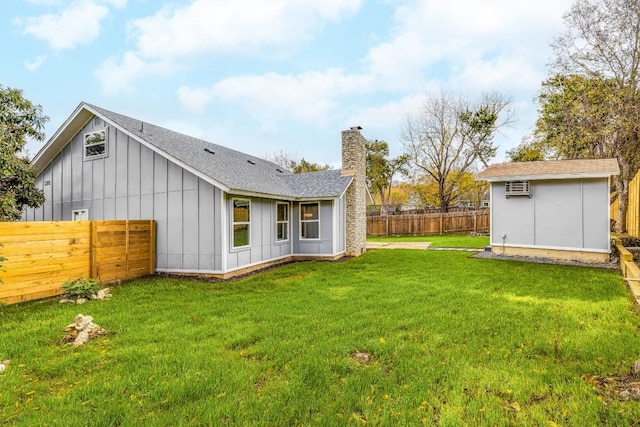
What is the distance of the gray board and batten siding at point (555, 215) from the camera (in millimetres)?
9883

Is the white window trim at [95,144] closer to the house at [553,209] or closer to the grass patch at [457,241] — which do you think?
the house at [553,209]

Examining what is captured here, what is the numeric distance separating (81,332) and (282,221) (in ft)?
25.7

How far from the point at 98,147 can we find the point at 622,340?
13.0 m

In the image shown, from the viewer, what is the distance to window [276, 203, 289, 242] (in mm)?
11512

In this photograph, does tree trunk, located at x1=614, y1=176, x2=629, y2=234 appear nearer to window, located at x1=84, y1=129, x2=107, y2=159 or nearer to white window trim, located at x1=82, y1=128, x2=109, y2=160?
white window trim, located at x1=82, y1=128, x2=109, y2=160

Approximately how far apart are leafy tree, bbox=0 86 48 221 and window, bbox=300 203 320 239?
27.5 ft

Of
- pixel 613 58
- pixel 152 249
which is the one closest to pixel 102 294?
pixel 152 249

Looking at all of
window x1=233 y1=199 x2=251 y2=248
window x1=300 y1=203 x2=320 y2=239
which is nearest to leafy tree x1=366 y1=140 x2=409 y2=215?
window x1=300 y1=203 x2=320 y2=239

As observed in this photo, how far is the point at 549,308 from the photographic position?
217 inches

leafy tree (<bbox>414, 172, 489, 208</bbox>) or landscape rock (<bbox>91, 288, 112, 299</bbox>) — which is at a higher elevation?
leafy tree (<bbox>414, 172, 489, 208</bbox>)

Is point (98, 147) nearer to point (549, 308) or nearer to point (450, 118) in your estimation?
point (549, 308)

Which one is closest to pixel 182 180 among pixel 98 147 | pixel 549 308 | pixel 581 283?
pixel 98 147

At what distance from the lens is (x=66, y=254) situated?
23.7 feet

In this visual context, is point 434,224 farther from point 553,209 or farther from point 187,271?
point 187,271
